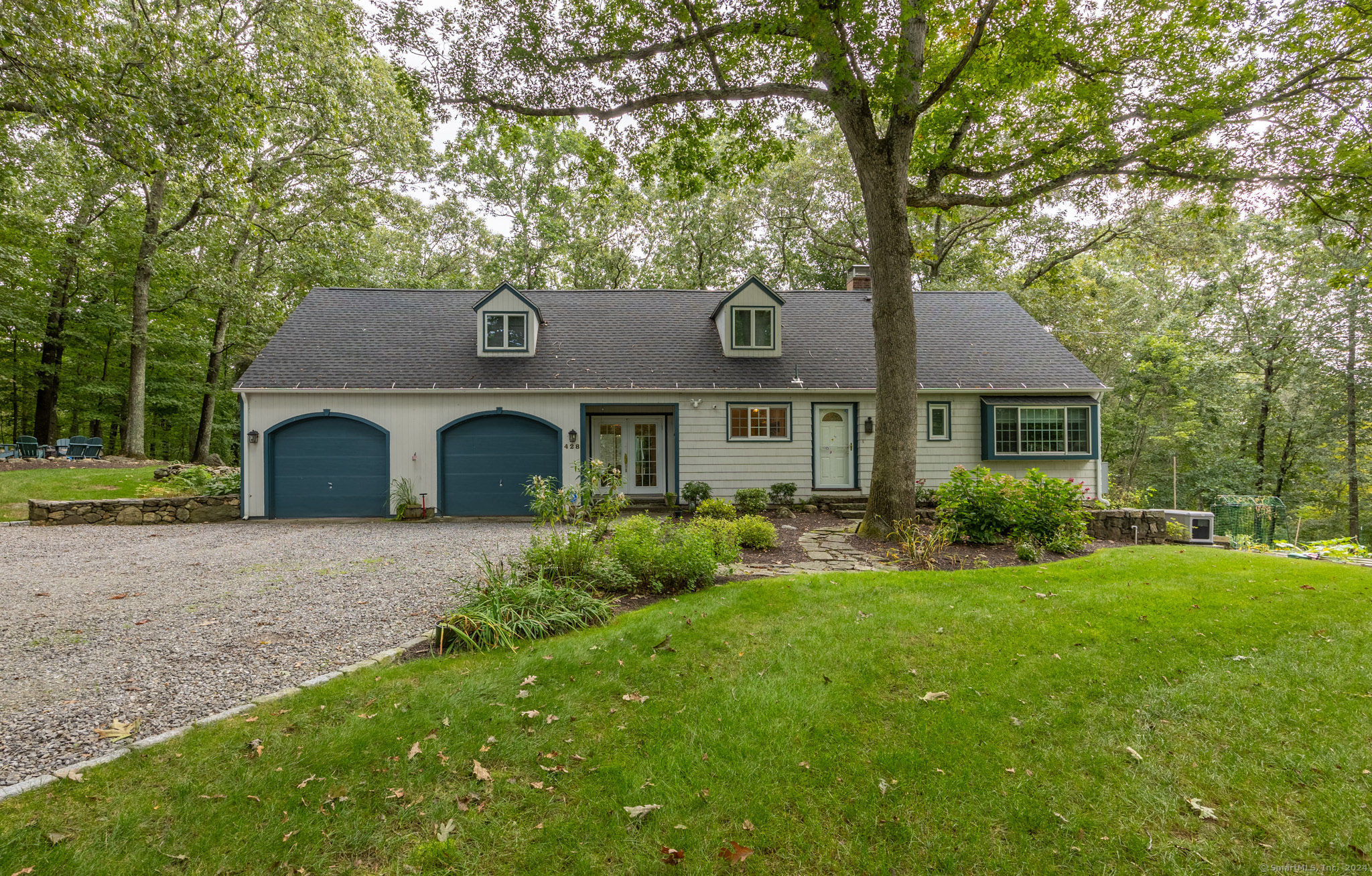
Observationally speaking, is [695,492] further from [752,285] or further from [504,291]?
[504,291]

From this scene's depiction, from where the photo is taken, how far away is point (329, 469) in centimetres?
1132

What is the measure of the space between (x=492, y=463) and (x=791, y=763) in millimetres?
10292

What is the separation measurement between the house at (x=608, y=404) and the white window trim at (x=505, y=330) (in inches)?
1.6

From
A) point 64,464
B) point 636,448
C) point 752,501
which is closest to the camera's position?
point 752,501

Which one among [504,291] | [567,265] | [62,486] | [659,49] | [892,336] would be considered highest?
[567,265]

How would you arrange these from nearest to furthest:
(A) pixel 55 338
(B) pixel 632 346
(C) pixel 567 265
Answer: (B) pixel 632 346 < (A) pixel 55 338 < (C) pixel 567 265

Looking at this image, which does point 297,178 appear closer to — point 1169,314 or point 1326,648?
point 1326,648

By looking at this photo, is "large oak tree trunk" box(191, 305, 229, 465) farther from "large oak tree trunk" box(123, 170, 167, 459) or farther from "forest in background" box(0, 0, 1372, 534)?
"large oak tree trunk" box(123, 170, 167, 459)

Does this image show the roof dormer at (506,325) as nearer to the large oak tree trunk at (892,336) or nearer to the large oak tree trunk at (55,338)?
the large oak tree trunk at (892,336)

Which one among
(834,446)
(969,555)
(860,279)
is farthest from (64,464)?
(860,279)

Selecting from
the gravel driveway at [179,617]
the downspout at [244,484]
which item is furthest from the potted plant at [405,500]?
the downspout at [244,484]

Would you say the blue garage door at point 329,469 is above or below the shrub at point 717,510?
above

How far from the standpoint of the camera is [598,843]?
7.19 ft

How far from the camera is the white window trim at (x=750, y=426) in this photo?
1226 centimetres
